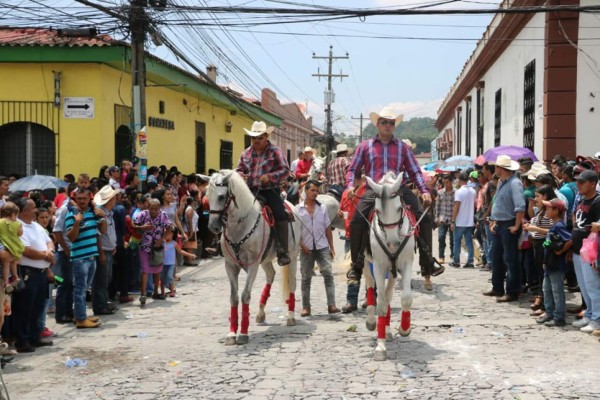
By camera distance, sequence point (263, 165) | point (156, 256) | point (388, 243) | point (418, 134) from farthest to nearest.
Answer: point (418, 134), point (156, 256), point (263, 165), point (388, 243)

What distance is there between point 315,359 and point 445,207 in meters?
9.01

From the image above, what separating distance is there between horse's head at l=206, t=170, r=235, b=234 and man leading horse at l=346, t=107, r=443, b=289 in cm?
146

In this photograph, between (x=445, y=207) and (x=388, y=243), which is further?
(x=445, y=207)

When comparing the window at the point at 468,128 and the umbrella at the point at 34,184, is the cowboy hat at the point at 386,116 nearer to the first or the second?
the umbrella at the point at 34,184

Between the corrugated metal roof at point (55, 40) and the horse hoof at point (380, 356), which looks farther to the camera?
the corrugated metal roof at point (55, 40)

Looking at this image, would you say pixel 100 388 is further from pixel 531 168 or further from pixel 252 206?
pixel 531 168

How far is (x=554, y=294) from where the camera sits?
29.7ft

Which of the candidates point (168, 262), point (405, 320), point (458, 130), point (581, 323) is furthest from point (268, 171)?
point (458, 130)

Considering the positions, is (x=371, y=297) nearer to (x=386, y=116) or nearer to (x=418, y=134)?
(x=386, y=116)

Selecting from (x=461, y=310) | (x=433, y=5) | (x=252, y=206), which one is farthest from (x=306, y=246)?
(x=433, y=5)

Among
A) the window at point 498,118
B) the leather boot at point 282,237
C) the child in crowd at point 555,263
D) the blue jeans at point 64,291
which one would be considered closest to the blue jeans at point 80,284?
the blue jeans at point 64,291

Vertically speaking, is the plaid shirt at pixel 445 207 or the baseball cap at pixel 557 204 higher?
the baseball cap at pixel 557 204

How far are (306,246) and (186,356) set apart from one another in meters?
2.95

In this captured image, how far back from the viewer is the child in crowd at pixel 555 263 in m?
8.97
